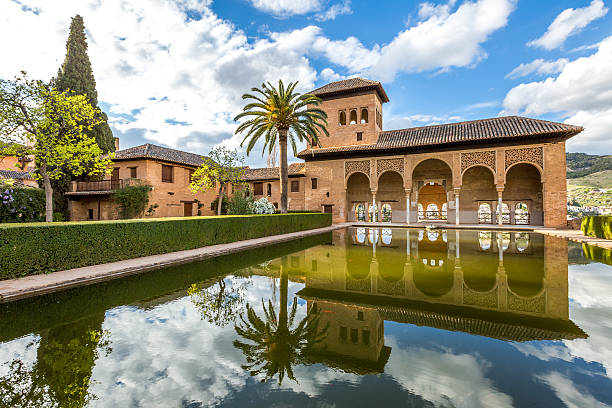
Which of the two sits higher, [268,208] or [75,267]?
[268,208]

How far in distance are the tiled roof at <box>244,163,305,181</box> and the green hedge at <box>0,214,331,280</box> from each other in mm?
16927

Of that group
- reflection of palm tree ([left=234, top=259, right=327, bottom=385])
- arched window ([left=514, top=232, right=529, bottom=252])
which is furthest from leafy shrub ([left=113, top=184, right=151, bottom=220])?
arched window ([left=514, top=232, right=529, bottom=252])

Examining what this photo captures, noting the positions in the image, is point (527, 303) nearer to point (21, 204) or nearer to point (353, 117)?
point (21, 204)

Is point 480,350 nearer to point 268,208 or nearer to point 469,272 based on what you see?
point 469,272

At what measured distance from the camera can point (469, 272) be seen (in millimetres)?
6391

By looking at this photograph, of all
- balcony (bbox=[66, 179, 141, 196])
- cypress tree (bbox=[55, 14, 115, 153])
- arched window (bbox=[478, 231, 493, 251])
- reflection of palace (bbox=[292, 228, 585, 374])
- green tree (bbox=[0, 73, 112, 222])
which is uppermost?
cypress tree (bbox=[55, 14, 115, 153])

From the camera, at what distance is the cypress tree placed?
2111 cm

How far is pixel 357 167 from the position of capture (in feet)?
81.1

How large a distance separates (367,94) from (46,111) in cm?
2168

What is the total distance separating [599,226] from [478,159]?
8.89 metres

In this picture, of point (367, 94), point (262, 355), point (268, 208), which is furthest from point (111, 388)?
point (367, 94)

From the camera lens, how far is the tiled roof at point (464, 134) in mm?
19016

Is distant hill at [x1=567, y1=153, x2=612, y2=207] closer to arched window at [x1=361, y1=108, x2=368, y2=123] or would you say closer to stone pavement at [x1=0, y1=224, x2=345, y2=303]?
arched window at [x1=361, y1=108, x2=368, y2=123]

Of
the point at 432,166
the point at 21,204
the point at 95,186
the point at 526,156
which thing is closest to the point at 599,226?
the point at 526,156
